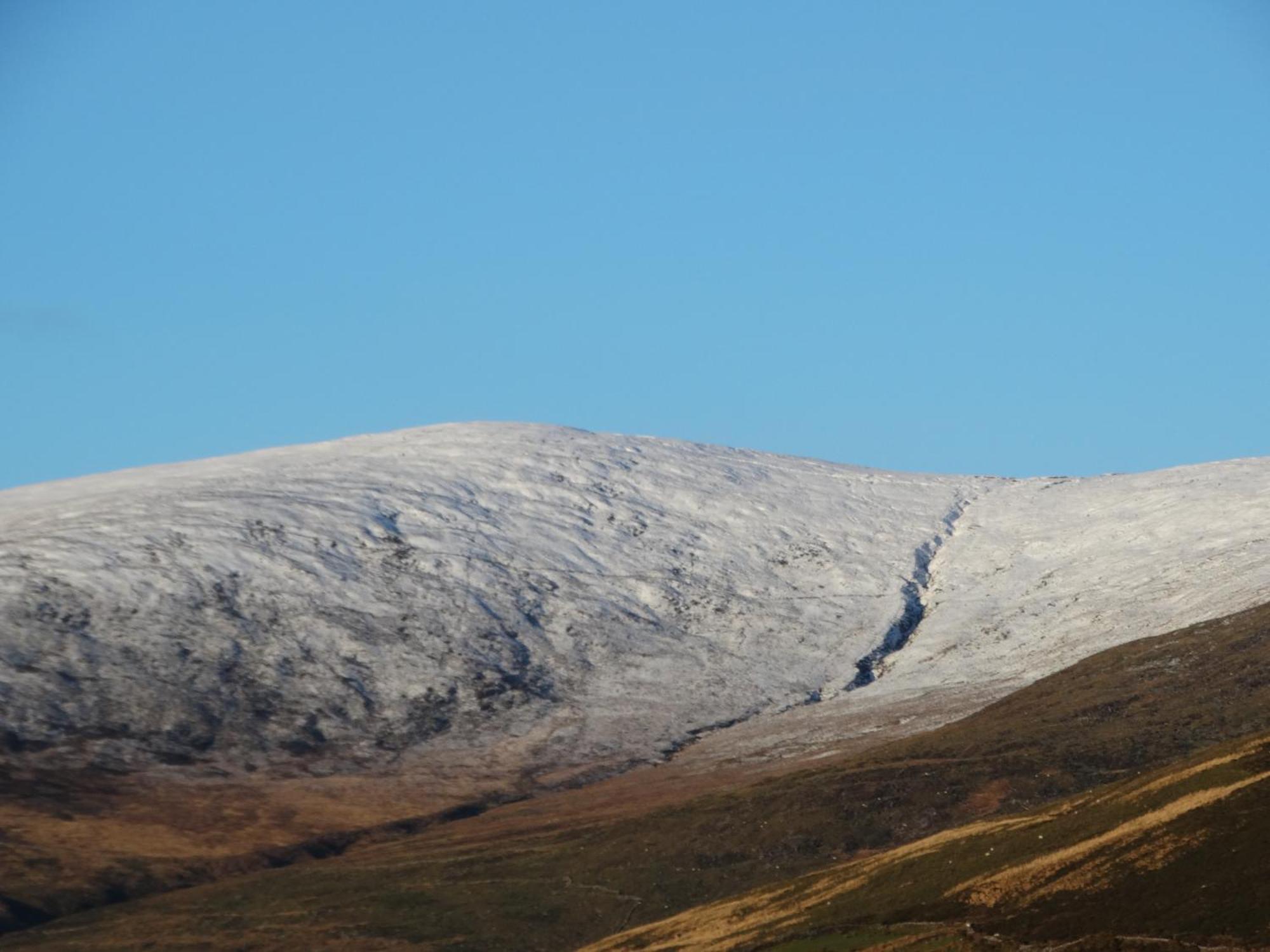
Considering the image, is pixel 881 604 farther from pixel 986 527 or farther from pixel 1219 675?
pixel 1219 675

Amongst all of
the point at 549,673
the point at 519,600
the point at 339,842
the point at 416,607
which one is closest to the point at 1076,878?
the point at 339,842

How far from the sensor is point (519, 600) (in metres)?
154

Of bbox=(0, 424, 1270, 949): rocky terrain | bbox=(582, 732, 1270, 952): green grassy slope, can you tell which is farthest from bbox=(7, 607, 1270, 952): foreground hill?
bbox=(582, 732, 1270, 952): green grassy slope

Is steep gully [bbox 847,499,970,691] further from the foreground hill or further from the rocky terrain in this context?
the foreground hill

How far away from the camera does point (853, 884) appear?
243 ft

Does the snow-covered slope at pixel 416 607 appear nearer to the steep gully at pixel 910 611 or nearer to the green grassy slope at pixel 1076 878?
the steep gully at pixel 910 611

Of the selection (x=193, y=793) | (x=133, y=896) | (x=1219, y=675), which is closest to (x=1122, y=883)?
(x=1219, y=675)

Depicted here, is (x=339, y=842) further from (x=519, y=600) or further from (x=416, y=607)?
(x=519, y=600)

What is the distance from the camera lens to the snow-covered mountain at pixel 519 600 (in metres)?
129

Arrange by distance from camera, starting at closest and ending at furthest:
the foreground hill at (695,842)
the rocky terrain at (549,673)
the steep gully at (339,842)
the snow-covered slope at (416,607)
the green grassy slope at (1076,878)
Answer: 1. the green grassy slope at (1076,878)
2. the foreground hill at (695,842)
3. the steep gully at (339,842)
4. the rocky terrain at (549,673)
5. the snow-covered slope at (416,607)

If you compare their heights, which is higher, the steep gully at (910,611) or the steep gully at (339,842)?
the steep gully at (910,611)

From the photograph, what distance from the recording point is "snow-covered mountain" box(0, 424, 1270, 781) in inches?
5074

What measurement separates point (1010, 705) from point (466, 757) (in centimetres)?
4121

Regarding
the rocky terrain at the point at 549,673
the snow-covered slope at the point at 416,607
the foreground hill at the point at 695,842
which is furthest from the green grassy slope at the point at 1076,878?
the snow-covered slope at the point at 416,607
